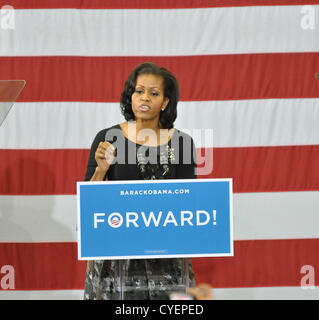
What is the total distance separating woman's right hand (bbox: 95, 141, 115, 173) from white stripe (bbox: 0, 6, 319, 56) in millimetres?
619

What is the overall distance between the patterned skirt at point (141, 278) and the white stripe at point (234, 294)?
0.55 meters

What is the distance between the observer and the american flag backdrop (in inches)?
107

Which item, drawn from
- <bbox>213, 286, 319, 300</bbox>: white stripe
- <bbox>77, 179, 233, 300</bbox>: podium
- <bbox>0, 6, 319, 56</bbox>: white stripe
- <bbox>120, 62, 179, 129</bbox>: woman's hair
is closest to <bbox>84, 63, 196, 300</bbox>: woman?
<bbox>120, 62, 179, 129</bbox>: woman's hair

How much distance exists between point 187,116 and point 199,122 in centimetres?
7

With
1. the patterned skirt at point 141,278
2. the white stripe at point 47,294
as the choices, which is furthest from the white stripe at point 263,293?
the white stripe at point 47,294

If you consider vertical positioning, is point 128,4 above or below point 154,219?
above

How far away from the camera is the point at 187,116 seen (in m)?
2.73

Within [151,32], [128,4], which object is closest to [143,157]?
[151,32]

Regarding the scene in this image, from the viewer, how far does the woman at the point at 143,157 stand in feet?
7.11

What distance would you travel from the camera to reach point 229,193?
2059mm

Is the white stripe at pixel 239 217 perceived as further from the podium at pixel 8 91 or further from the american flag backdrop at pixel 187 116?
the podium at pixel 8 91

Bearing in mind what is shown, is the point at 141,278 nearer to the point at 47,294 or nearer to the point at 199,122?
the point at 47,294

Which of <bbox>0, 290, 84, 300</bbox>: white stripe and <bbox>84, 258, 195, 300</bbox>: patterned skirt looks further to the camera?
<bbox>0, 290, 84, 300</bbox>: white stripe

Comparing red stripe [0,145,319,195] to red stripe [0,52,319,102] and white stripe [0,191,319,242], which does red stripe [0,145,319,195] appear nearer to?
white stripe [0,191,319,242]
